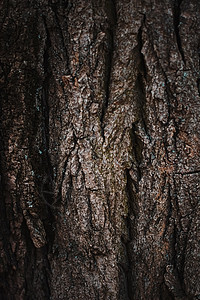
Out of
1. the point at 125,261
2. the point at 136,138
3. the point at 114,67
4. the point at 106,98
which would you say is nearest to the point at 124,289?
the point at 125,261

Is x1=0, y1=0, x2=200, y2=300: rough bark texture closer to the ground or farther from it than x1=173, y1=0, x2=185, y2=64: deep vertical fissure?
closer to the ground

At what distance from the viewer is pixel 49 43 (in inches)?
54.0

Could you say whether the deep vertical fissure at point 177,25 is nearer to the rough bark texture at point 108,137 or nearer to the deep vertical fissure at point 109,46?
the rough bark texture at point 108,137

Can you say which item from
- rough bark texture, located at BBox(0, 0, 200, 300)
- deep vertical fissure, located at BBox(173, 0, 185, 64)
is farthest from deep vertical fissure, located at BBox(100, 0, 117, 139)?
deep vertical fissure, located at BBox(173, 0, 185, 64)

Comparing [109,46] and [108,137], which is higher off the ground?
[109,46]

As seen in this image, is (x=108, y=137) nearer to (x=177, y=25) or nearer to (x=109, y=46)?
(x=109, y=46)

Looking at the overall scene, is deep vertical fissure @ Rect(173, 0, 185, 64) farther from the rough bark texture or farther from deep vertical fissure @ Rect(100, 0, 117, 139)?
deep vertical fissure @ Rect(100, 0, 117, 139)

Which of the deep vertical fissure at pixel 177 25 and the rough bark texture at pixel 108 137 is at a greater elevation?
the deep vertical fissure at pixel 177 25

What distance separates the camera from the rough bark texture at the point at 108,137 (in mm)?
1330

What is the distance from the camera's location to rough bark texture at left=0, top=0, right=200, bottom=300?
4.36 feet

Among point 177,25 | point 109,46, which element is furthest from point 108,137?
point 177,25

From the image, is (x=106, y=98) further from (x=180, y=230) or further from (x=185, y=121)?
(x=180, y=230)

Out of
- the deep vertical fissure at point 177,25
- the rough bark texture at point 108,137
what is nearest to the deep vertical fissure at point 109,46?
the rough bark texture at point 108,137

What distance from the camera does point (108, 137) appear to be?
1.35 m
